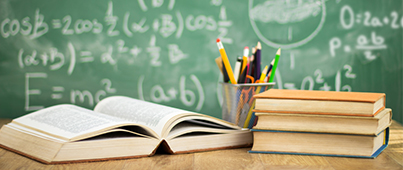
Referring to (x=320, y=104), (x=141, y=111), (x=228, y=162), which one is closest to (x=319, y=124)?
(x=320, y=104)

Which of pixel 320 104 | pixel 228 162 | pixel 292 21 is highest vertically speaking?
pixel 292 21

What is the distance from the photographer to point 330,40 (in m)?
1.29

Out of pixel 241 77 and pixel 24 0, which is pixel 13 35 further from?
pixel 241 77

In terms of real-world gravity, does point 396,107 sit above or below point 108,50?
below

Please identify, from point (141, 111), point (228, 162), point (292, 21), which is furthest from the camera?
point (292, 21)

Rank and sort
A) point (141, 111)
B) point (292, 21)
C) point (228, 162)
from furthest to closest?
point (292, 21) → point (141, 111) → point (228, 162)

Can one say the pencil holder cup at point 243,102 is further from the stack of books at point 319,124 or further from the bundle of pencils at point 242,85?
the stack of books at point 319,124

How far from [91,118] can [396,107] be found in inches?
43.6

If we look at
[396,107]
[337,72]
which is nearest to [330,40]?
[337,72]

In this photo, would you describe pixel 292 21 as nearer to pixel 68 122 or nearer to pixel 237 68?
pixel 237 68

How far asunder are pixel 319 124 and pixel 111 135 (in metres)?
0.43

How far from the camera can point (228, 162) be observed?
677 mm

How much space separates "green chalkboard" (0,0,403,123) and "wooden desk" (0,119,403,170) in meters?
0.58

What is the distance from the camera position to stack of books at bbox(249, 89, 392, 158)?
0.69 m
